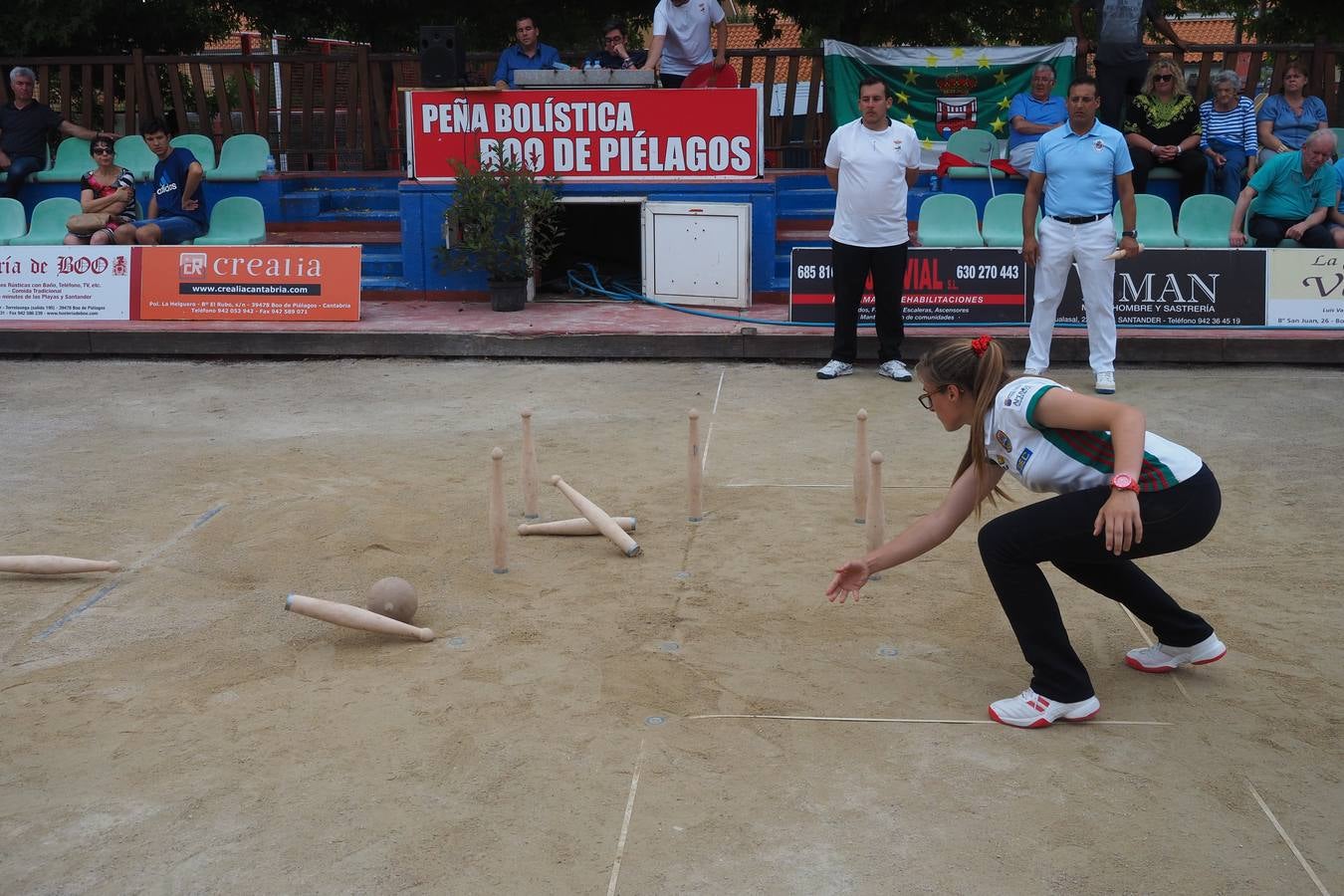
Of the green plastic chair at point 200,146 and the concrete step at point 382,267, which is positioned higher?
the green plastic chair at point 200,146

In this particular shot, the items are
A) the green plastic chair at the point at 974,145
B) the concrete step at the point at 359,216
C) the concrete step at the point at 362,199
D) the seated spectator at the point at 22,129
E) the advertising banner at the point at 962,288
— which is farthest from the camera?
the concrete step at the point at 362,199

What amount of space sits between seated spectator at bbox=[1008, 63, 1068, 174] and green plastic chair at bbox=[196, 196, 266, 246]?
7890 millimetres

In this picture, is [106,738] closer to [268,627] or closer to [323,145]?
[268,627]

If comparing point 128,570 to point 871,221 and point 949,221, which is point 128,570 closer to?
point 871,221

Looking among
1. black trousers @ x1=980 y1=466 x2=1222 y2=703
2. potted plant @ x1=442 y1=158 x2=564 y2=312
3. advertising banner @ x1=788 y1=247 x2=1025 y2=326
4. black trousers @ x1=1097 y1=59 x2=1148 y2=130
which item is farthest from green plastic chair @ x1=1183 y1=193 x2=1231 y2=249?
black trousers @ x1=980 y1=466 x2=1222 y2=703

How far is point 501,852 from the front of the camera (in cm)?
378

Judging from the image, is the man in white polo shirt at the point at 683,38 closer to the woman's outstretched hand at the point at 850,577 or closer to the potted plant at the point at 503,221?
the potted plant at the point at 503,221

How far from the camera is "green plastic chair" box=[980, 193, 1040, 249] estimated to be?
12.8m

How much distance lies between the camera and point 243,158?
15203 mm

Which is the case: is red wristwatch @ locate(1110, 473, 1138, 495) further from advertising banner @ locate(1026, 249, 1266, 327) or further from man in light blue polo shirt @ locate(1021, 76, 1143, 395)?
advertising banner @ locate(1026, 249, 1266, 327)

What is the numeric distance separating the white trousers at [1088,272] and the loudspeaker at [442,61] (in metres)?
6.22

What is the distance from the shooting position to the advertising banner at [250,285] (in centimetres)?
1228

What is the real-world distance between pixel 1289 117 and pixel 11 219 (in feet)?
43.4

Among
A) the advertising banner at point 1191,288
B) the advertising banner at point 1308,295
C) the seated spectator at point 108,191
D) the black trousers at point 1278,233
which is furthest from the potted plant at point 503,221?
the black trousers at point 1278,233
